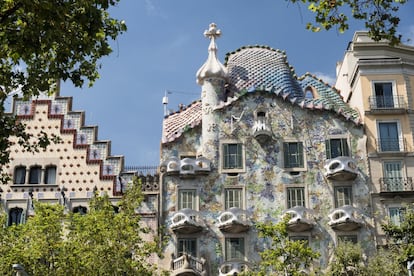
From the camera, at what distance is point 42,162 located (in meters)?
32.0

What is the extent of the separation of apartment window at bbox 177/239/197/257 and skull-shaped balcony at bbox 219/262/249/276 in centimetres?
141

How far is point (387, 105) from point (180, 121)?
10081mm

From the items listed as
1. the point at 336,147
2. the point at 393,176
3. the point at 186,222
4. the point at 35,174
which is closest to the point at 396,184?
the point at 393,176

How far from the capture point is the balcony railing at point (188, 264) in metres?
28.6

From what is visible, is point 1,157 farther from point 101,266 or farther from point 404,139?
point 404,139

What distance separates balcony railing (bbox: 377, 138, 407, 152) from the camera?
31.0 m

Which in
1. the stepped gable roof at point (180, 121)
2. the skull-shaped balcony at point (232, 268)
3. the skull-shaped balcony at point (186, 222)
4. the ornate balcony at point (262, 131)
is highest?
the stepped gable roof at point (180, 121)

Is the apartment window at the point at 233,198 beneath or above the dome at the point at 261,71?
beneath

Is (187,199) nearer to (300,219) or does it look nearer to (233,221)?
(233,221)

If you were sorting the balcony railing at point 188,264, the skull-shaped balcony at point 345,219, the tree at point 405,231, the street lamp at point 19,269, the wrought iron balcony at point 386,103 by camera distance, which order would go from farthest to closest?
1. the wrought iron balcony at point 386,103
2. the skull-shaped balcony at point 345,219
3. the balcony railing at point 188,264
4. the tree at point 405,231
5. the street lamp at point 19,269

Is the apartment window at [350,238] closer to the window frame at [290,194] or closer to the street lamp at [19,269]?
the window frame at [290,194]

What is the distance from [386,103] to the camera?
1252 inches

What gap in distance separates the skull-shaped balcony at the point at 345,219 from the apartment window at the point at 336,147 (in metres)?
2.81

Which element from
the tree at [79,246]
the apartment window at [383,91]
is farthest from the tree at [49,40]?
the apartment window at [383,91]
